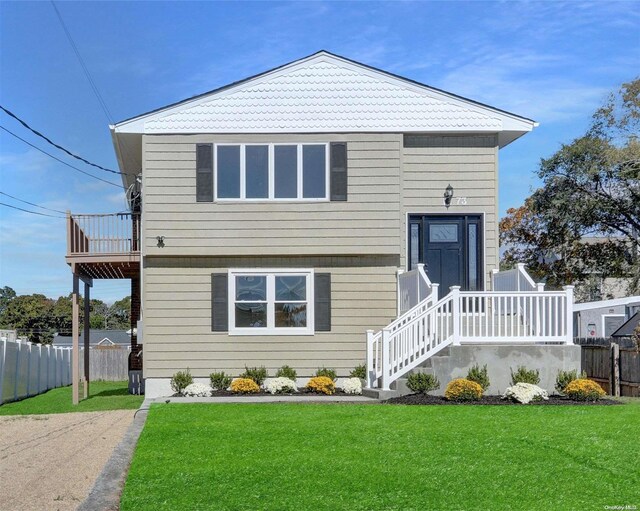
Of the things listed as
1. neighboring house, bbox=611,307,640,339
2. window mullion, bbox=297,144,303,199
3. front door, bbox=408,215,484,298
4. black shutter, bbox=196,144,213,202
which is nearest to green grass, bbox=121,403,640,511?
front door, bbox=408,215,484,298

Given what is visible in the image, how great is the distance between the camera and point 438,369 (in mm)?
15352

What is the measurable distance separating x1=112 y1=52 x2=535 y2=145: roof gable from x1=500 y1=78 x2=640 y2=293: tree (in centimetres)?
1589

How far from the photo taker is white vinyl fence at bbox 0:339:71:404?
21406mm

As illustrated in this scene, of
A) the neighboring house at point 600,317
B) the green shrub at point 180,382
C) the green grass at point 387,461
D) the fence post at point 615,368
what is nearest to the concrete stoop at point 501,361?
the green grass at point 387,461

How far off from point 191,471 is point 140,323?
9890 millimetres

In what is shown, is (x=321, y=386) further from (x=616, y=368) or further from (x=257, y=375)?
(x=616, y=368)

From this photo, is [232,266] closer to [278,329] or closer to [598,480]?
[278,329]

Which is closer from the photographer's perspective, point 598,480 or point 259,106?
point 598,480

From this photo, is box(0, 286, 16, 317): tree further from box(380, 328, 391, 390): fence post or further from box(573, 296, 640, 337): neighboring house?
box(380, 328, 391, 390): fence post

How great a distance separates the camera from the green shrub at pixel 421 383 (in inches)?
594

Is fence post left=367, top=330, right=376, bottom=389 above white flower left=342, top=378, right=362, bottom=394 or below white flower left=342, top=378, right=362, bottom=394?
above

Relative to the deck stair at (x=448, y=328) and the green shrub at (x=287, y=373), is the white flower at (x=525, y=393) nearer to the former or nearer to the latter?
the deck stair at (x=448, y=328)

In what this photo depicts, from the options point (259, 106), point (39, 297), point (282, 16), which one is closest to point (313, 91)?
point (259, 106)

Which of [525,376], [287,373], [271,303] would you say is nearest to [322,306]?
[271,303]
